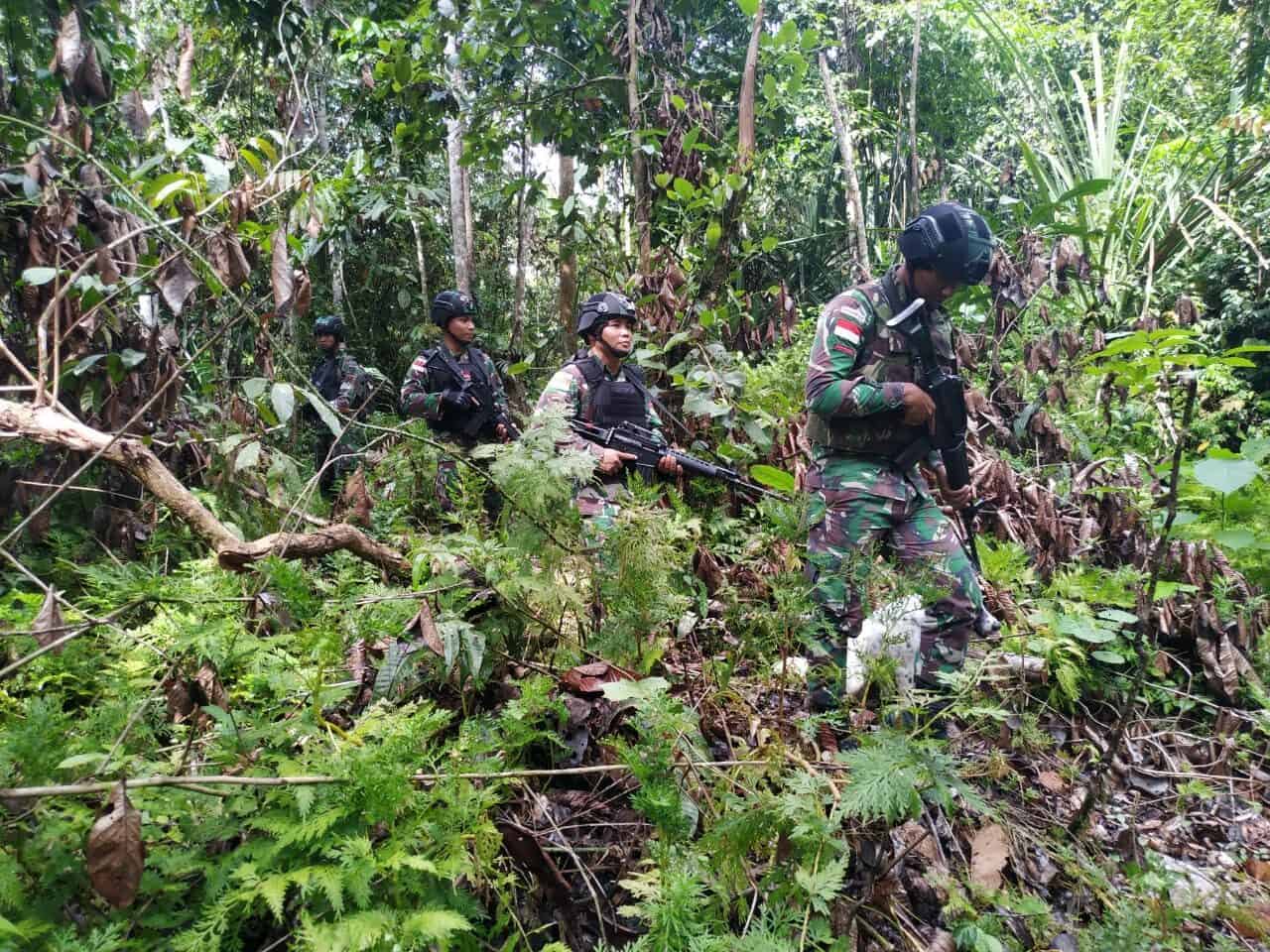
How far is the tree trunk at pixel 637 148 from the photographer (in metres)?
4.71

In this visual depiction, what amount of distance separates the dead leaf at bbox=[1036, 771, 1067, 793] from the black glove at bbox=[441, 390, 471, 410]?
3.79m

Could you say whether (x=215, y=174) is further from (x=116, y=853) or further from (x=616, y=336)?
(x=616, y=336)

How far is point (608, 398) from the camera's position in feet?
12.6

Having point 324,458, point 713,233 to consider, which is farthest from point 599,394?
point 324,458

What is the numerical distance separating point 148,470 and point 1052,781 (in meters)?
2.86

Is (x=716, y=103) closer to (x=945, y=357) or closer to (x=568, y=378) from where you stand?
(x=568, y=378)

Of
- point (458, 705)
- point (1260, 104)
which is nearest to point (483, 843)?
point (458, 705)

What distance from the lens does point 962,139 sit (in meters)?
11.2

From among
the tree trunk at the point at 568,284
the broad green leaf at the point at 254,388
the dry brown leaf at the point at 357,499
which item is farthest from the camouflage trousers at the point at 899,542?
the tree trunk at the point at 568,284

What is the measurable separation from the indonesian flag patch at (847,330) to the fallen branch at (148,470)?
207cm

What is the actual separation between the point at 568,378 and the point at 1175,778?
3.05 meters

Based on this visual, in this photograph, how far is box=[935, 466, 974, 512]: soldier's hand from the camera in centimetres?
324

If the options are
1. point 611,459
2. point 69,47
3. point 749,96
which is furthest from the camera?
point 749,96

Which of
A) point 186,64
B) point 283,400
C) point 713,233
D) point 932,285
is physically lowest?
point 283,400
